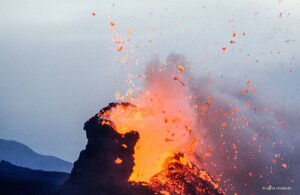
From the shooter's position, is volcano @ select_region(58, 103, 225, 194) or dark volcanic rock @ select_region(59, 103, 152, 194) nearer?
volcano @ select_region(58, 103, 225, 194)

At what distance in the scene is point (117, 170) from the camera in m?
39.0

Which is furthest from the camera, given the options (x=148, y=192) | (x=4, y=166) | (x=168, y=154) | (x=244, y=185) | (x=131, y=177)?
(x=244, y=185)

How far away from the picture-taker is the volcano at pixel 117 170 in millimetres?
37750

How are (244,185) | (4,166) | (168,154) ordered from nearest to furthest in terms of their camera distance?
(168,154) → (4,166) → (244,185)

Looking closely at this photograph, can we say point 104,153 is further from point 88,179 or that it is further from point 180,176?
point 180,176

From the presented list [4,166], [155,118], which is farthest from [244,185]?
[155,118]

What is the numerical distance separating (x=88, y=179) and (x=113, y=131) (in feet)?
18.4

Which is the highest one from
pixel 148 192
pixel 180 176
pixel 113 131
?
pixel 113 131

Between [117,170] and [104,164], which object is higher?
[104,164]

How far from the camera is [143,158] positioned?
41.2 meters

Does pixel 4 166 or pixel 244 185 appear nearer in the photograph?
pixel 4 166

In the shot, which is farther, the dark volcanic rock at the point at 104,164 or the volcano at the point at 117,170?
the dark volcanic rock at the point at 104,164

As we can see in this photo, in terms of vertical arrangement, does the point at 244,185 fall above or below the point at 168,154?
above

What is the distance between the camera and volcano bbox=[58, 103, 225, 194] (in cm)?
3775
